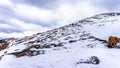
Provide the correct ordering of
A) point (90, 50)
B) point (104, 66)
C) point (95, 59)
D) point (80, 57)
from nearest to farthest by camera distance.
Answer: point (104, 66), point (95, 59), point (80, 57), point (90, 50)

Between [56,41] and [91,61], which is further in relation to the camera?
[56,41]

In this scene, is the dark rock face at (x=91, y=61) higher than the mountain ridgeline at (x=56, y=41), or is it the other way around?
the mountain ridgeline at (x=56, y=41)

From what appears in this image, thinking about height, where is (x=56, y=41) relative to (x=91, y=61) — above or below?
above

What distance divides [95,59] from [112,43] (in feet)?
28.2

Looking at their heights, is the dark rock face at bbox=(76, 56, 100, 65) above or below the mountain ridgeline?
below

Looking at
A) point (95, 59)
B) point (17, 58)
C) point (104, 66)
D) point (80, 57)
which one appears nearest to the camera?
point (104, 66)

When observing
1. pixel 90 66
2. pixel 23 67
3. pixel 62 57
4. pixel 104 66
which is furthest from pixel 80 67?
pixel 23 67

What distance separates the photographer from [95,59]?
3372cm

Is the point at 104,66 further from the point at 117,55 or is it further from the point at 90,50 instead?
the point at 90,50

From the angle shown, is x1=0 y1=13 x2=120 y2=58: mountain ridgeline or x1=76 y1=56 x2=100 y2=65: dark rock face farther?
x1=0 y1=13 x2=120 y2=58: mountain ridgeline

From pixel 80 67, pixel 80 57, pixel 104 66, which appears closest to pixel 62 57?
pixel 80 57

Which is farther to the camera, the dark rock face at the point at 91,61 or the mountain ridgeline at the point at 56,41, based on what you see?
the mountain ridgeline at the point at 56,41

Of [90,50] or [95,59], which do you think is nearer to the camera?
[95,59]

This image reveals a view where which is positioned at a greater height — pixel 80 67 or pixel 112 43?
pixel 112 43
